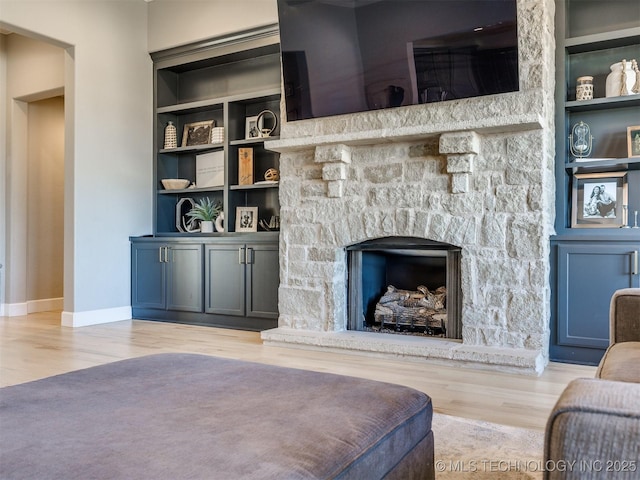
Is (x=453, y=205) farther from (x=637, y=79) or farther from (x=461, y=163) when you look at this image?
(x=637, y=79)

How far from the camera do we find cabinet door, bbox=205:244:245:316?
464 cm

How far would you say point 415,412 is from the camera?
1236 mm

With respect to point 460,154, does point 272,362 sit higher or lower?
lower

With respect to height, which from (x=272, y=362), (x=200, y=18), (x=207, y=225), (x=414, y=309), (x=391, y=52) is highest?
(x=200, y=18)

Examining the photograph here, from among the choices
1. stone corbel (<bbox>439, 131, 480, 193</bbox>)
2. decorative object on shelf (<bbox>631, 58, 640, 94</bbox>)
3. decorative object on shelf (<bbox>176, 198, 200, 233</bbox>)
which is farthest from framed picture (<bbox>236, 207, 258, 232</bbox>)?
decorative object on shelf (<bbox>631, 58, 640, 94</bbox>)

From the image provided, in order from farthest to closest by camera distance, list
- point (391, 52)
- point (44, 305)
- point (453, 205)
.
Result: point (44, 305) < point (391, 52) < point (453, 205)

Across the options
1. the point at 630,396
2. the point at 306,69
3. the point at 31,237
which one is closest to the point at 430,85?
the point at 306,69

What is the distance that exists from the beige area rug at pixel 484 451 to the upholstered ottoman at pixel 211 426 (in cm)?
44

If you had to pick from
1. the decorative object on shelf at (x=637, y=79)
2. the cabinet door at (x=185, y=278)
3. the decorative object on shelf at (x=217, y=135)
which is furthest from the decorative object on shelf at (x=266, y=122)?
the decorative object on shelf at (x=637, y=79)

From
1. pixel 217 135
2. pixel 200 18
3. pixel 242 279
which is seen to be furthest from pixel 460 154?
pixel 200 18

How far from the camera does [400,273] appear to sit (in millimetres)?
4188

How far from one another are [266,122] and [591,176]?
2.86 meters

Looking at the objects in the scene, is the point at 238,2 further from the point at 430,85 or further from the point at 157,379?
the point at 157,379

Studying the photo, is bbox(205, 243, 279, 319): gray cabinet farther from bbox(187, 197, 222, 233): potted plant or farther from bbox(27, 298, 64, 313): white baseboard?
bbox(27, 298, 64, 313): white baseboard
